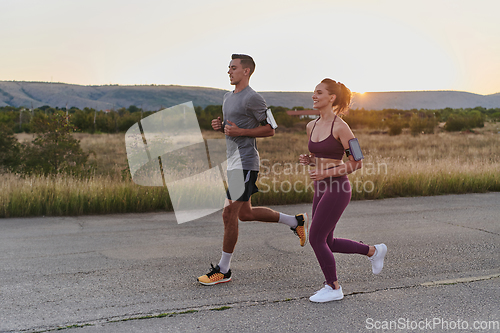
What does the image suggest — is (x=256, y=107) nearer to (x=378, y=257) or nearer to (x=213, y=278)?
(x=213, y=278)

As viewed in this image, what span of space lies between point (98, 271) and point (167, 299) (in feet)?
4.19

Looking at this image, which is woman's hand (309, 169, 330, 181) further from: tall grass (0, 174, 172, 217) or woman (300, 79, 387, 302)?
tall grass (0, 174, 172, 217)

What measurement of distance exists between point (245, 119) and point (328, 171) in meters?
1.19

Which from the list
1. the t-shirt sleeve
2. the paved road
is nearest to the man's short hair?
the t-shirt sleeve

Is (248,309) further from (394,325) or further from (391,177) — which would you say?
(391,177)

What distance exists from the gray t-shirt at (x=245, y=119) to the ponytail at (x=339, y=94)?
807mm

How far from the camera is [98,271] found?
4.89 m

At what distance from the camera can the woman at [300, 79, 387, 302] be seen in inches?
152

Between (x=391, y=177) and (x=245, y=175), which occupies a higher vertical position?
(x=245, y=175)

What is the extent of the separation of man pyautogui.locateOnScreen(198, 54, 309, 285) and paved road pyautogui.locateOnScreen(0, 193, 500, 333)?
1.07ft

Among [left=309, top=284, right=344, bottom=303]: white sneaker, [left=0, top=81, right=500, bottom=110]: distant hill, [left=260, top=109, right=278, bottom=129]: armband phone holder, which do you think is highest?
[left=0, top=81, right=500, bottom=110]: distant hill

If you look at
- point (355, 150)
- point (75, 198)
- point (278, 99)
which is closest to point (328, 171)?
point (355, 150)

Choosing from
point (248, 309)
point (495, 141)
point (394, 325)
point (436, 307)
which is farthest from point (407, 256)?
point (495, 141)

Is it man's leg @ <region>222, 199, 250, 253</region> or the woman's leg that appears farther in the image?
man's leg @ <region>222, 199, 250, 253</region>
